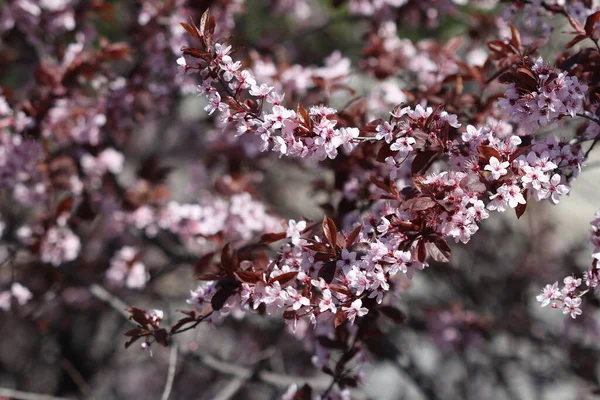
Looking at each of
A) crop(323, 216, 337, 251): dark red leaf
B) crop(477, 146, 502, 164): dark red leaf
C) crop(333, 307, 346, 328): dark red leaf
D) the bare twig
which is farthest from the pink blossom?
the bare twig

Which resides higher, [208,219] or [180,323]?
[180,323]

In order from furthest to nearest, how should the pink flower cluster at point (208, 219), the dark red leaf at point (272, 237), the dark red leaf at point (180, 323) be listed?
the pink flower cluster at point (208, 219) < the dark red leaf at point (272, 237) < the dark red leaf at point (180, 323)

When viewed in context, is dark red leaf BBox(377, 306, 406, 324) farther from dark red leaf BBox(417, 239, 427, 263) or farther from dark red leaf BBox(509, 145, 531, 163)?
dark red leaf BBox(509, 145, 531, 163)

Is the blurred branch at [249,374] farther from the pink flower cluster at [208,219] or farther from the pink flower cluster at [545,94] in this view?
the pink flower cluster at [545,94]

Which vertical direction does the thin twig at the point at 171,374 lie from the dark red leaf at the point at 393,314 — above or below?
below

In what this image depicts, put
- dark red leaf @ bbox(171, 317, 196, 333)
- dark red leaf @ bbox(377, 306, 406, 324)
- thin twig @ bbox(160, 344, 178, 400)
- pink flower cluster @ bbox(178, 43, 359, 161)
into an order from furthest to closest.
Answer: thin twig @ bbox(160, 344, 178, 400) → dark red leaf @ bbox(377, 306, 406, 324) → dark red leaf @ bbox(171, 317, 196, 333) → pink flower cluster @ bbox(178, 43, 359, 161)

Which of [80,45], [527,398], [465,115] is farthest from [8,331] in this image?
[465,115]

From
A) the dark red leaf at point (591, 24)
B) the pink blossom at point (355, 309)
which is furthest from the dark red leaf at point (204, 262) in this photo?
the dark red leaf at point (591, 24)

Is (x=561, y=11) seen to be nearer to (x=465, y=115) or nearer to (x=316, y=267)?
(x=465, y=115)

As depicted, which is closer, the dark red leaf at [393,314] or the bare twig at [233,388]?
the dark red leaf at [393,314]

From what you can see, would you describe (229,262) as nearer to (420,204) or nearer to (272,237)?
(272,237)

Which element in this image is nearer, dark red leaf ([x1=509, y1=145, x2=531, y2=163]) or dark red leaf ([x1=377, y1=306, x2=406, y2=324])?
dark red leaf ([x1=509, y1=145, x2=531, y2=163])

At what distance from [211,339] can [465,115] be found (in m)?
3.91

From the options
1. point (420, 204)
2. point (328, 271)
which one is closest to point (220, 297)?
point (328, 271)
